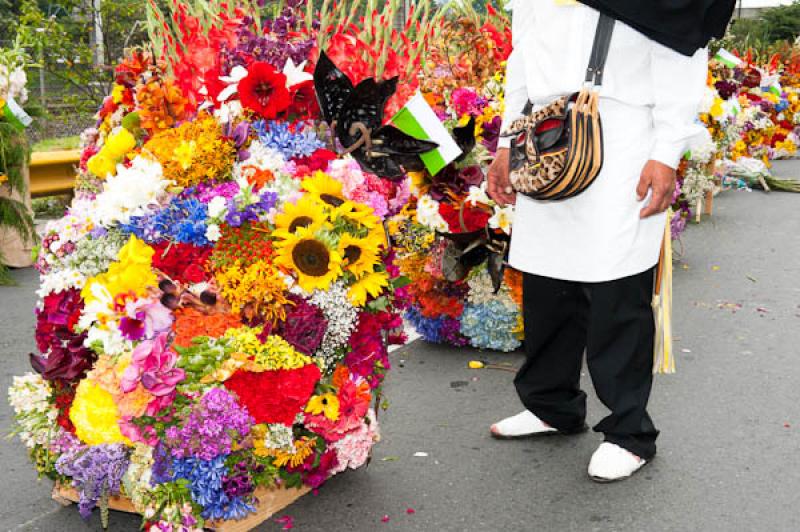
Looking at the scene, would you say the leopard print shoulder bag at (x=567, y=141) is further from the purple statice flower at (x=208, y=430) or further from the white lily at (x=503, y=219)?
the white lily at (x=503, y=219)

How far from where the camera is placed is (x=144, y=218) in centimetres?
294

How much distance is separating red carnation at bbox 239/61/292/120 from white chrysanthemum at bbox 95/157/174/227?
1.27 feet

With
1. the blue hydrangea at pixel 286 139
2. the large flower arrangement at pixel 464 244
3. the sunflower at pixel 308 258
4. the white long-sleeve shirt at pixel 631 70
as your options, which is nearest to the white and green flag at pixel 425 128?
the blue hydrangea at pixel 286 139

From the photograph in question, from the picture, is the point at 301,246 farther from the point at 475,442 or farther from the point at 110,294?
the point at 475,442

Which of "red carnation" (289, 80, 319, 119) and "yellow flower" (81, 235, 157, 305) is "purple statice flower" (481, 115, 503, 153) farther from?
"yellow flower" (81, 235, 157, 305)

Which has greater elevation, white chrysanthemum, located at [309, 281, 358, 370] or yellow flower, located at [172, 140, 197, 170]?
yellow flower, located at [172, 140, 197, 170]

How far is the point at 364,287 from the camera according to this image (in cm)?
306

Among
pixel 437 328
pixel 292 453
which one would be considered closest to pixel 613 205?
pixel 292 453

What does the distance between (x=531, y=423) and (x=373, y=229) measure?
1226 millimetres

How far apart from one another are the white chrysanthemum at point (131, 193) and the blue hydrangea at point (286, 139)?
37 centimetres

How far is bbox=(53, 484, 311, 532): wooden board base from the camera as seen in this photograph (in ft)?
9.51

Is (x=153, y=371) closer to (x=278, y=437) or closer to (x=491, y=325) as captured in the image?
(x=278, y=437)

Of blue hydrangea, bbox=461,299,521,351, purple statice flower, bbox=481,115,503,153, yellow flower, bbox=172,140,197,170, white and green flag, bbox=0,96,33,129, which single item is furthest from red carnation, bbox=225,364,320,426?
white and green flag, bbox=0,96,33,129

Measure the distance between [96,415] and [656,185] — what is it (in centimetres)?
200
